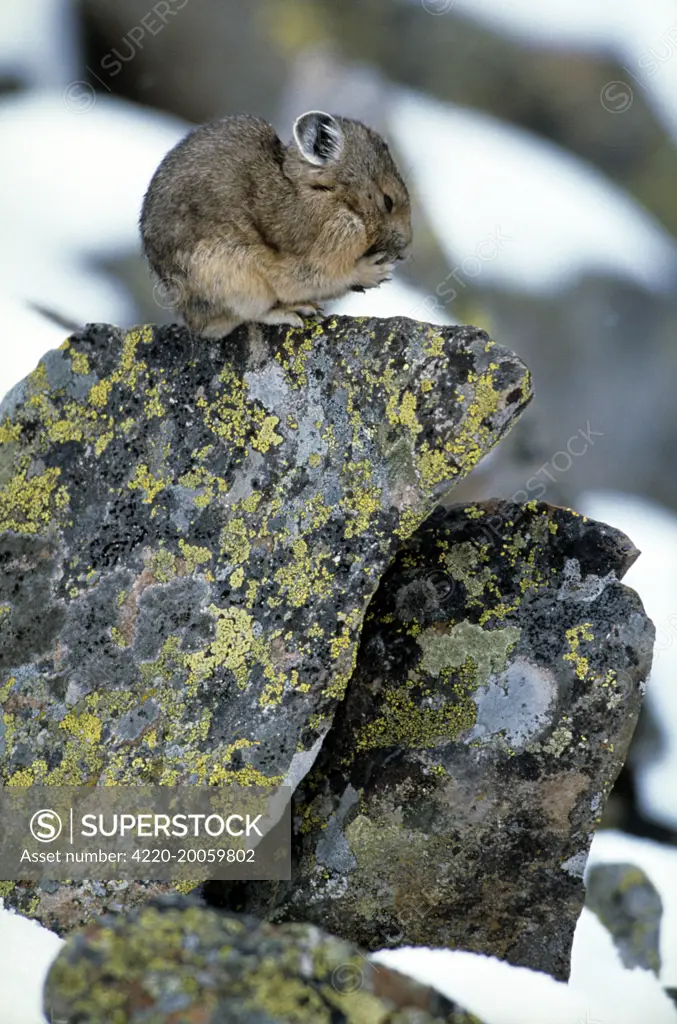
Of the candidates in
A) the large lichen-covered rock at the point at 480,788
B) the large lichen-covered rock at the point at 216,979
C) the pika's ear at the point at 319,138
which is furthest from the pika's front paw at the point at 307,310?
the large lichen-covered rock at the point at 216,979

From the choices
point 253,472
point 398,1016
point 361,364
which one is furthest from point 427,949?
point 361,364

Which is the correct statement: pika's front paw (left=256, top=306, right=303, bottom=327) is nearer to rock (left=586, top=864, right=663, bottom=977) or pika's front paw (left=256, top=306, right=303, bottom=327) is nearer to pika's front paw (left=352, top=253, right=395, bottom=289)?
pika's front paw (left=352, top=253, right=395, bottom=289)

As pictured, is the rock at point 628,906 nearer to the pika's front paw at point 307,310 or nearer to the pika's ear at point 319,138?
the pika's front paw at point 307,310

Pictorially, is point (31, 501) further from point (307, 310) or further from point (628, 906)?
point (628, 906)

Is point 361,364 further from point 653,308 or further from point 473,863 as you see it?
point 653,308

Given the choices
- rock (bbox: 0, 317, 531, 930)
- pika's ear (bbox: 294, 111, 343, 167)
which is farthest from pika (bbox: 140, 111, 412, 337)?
rock (bbox: 0, 317, 531, 930)

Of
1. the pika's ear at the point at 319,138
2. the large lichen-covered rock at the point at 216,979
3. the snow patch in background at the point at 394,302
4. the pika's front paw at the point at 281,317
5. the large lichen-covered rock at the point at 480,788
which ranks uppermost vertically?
the snow patch in background at the point at 394,302
